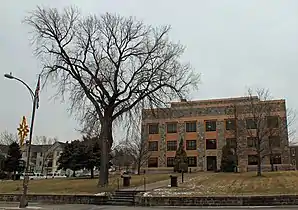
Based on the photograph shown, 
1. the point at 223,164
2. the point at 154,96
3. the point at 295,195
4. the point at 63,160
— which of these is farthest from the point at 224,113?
the point at 295,195

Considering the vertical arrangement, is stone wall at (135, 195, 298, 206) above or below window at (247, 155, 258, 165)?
below

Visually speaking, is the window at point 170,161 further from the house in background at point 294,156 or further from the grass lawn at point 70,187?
the grass lawn at point 70,187

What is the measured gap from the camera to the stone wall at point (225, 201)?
73.7ft

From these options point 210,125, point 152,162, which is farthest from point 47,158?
point 210,125

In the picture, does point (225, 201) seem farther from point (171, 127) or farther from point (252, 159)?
point (171, 127)

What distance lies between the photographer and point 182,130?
68.9 m

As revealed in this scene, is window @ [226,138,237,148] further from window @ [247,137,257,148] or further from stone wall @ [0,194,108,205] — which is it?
stone wall @ [0,194,108,205]

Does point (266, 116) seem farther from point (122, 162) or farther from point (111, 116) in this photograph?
point (122, 162)

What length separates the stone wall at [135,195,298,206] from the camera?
73.7 feet

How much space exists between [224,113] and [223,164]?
13.7 metres

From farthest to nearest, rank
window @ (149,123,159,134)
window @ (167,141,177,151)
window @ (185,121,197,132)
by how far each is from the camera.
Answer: window @ (149,123,159,134), window @ (167,141,177,151), window @ (185,121,197,132)

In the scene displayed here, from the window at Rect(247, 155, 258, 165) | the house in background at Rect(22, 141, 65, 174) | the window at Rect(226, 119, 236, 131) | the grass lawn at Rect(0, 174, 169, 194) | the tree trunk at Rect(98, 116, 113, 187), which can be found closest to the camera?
the grass lawn at Rect(0, 174, 169, 194)

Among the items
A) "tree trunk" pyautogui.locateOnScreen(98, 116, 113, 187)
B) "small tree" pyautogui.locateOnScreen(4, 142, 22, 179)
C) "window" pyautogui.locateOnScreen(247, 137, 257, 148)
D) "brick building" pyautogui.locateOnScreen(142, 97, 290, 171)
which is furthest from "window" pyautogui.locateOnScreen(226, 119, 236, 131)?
"small tree" pyautogui.locateOnScreen(4, 142, 22, 179)

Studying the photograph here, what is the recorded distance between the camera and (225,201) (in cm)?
2316
